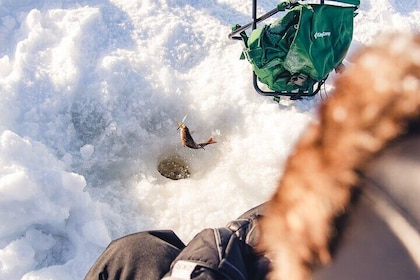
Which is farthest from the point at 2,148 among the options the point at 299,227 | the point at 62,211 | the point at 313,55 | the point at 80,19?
the point at 299,227

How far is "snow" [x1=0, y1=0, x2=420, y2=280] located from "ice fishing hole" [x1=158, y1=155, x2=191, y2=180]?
0.04 m

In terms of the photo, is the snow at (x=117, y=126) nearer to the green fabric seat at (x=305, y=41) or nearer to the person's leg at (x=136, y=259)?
the green fabric seat at (x=305, y=41)

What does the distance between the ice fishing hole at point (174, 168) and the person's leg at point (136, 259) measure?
1204 mm

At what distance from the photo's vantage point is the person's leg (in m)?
1.27

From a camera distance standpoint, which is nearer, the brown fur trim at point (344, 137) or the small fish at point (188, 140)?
the brown fur trim at point (344, 137)

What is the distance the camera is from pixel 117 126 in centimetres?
267

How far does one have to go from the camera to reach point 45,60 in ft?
9.02

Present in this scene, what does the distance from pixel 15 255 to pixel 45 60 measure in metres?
1.30

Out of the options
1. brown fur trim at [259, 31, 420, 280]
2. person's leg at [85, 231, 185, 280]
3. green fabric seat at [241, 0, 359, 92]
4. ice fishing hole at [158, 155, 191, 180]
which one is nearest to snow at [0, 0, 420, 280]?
ice fishing hole at [158, 155, 191, 180]

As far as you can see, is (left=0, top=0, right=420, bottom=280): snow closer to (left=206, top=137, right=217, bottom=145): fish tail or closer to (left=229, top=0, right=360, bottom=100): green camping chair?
(left=206, top=137, right=217, bottom=145): fish tail

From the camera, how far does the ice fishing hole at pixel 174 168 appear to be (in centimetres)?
260

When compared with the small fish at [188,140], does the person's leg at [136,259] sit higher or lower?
higher

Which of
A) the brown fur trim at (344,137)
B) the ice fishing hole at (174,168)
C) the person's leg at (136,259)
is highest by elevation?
the brown fur trim at (344,137)

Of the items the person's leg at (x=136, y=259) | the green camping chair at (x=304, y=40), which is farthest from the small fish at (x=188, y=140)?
the person's leg at (x=136, y=259)
